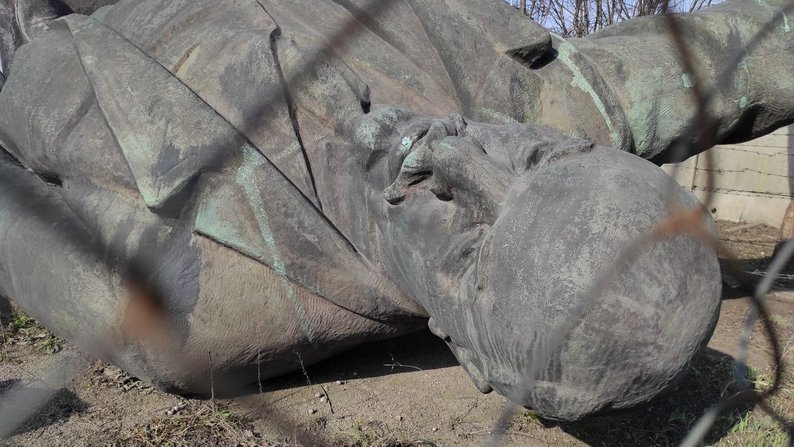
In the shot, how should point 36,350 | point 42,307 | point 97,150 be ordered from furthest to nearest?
point 36,350
point 42,307
point 97,150

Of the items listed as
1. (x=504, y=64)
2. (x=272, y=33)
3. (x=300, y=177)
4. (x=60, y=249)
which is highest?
(x=272, y=33)

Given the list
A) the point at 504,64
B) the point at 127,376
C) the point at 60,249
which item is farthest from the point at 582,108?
the point at 127,376

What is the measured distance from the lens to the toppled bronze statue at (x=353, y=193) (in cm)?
108

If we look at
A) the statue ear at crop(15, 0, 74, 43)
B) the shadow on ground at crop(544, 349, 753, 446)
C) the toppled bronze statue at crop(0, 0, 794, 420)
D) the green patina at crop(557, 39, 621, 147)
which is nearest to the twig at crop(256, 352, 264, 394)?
the toppled bronze statue at crop(0, 0, 794, 420)

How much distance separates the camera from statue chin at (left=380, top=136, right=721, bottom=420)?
3.38 ft

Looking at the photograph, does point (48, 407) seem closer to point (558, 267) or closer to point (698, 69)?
point (558, 267)

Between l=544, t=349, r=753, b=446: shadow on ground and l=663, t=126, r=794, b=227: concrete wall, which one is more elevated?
l=544, t=349, r=753, b=446: shadow on ground

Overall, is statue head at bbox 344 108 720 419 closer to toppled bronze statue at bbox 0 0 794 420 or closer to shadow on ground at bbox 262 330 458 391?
toppled bronze statue at bbox 0 0 794 420

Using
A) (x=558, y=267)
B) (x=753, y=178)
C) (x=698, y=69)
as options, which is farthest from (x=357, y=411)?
(x=753, y=178)

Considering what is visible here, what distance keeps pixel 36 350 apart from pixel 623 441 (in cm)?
180

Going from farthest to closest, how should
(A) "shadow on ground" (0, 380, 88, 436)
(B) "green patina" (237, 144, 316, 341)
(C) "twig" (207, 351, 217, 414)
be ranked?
(A) "shadow on ground" (0, 380, 88, 436) < (C) "twig" (207, 351, 217, 414) < (B) "green patina" (237, 144, 316, 341)

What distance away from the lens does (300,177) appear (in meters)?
1.62

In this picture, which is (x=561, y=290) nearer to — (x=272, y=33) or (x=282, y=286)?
(x=282, y=286)

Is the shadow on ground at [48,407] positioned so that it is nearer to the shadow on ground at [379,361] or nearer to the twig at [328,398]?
the shadow on ground at [379,361]
